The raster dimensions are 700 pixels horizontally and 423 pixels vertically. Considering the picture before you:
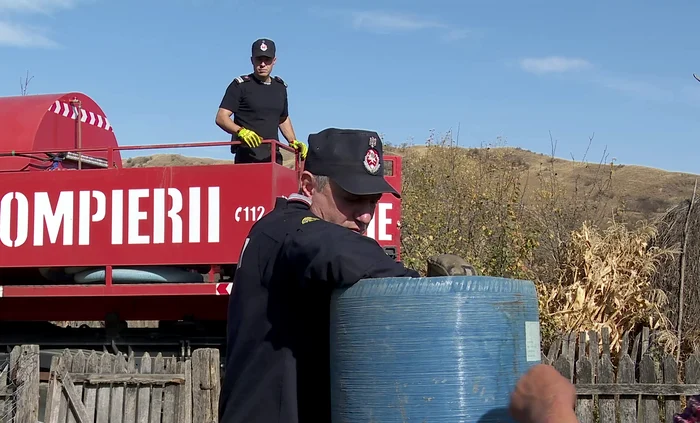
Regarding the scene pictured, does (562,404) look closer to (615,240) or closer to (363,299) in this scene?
(363,299)

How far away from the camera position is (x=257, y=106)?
882 centimetres

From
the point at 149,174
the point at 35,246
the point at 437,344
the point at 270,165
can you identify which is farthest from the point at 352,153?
the point at 35,246

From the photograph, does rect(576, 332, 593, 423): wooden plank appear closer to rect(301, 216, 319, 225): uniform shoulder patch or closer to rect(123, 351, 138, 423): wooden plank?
rect(123, 351, 138, 423): wooden plank

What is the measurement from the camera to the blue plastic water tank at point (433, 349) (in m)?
2.24

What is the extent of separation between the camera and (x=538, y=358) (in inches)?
95.1

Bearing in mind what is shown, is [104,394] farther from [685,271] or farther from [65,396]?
[685,271]

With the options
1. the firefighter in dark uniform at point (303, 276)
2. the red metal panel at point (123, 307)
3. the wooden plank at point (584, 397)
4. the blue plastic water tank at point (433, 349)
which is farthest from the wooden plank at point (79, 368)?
the blue plastic water tank at point (433, 349)

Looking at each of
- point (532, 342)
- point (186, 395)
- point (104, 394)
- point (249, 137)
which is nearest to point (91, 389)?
point (104, 394)

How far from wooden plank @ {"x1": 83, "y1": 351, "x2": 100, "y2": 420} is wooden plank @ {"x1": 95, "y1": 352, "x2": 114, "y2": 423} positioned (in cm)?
5

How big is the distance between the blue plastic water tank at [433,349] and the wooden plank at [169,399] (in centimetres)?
619

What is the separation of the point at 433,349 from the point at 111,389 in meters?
6.75

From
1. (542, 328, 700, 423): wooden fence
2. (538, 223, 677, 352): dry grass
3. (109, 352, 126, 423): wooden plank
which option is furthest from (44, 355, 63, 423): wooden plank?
(538, 223, 677, 352): dry grass

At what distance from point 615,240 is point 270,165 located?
448cm

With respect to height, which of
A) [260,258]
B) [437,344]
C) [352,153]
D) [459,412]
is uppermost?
[352,153]
